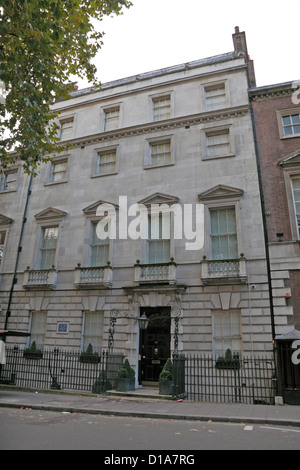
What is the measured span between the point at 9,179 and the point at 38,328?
443 inches

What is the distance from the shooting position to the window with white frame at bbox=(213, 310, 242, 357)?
49.2 ft

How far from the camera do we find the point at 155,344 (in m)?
16.5

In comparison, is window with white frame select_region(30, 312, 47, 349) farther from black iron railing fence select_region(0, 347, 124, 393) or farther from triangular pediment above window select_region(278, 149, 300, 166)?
triangular pediment above window select_region(278, 149, 300, 166)

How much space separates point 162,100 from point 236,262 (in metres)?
12.0

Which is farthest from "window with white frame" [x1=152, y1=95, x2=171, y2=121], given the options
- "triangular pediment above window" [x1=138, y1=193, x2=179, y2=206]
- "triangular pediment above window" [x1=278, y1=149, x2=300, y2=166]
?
"triangular pediment above window" [x1=278, y1=149, x2=300, y2=166]

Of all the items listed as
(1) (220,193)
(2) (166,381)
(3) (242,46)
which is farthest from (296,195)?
(3) (242,46)

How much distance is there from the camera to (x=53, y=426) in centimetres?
802

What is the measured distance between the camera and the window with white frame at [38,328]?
1862 centimetres

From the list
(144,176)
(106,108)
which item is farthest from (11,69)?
(106,108)

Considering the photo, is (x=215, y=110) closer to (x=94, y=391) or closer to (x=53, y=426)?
(x=94, y=391)

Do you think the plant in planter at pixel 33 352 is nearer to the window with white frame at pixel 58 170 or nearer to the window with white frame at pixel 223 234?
the window with white frame at pixel 58 170

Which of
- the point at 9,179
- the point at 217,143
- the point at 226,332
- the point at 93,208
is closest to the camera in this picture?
the point at 226,332

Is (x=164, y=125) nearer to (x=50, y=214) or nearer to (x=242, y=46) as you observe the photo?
(x=242, y=46)

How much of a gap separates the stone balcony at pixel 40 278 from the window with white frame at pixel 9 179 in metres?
7.27
